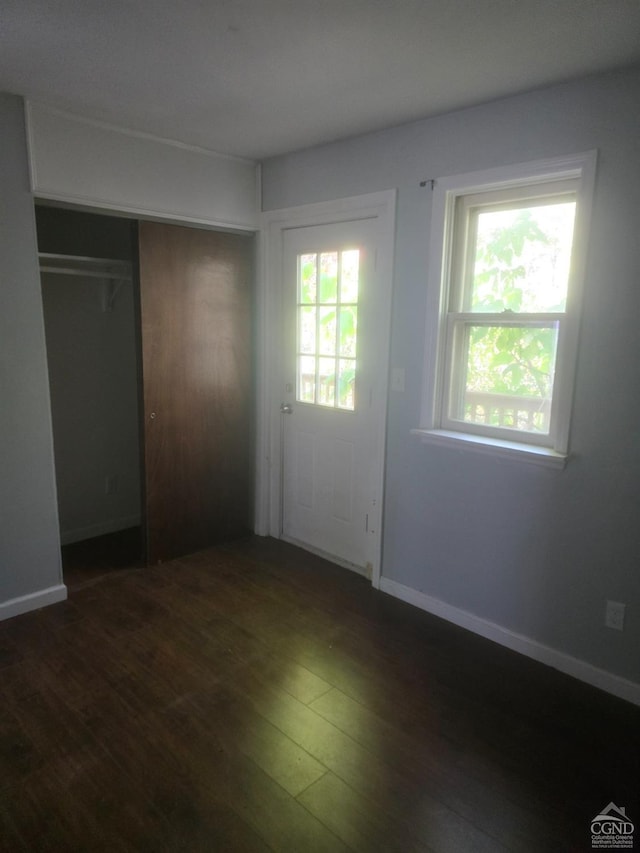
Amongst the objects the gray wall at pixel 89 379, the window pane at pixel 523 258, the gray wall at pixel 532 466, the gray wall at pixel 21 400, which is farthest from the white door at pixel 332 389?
the gray wall at pixel 21 400

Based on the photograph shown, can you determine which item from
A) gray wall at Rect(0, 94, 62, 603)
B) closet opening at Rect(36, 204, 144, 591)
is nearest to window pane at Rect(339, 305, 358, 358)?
closet opening at Rect(36, 204, 144, 591)

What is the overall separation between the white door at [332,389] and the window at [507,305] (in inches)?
15.9

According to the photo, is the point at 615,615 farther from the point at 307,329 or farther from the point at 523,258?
the point at 307,329

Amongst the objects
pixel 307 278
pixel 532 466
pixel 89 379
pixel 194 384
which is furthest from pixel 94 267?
pixel 532 466

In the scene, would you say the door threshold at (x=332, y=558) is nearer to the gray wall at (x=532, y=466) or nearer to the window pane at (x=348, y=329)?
the gray wall at (x=532, y=466)

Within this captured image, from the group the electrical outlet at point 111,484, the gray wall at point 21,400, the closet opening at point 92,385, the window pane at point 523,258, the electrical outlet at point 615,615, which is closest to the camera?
the electrical outlet at point 615,615

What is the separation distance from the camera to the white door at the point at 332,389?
2992 millimetres

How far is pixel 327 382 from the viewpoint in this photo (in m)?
3.25

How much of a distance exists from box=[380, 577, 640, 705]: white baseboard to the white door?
36 cm

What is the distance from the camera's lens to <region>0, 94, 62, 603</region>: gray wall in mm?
2428

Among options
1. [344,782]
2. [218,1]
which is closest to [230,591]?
[344,782]

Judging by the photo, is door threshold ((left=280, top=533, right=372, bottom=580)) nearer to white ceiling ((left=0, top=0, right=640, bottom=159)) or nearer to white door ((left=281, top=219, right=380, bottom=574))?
white door ((left=281, top=219, right=380, bottom=574))

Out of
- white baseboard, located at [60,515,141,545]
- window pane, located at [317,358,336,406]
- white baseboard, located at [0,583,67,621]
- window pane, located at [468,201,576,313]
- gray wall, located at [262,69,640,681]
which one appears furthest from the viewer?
white baseboard, located at [60,515,141,545]

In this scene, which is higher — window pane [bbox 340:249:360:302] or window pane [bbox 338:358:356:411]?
window pane [bbox 340:249:360:302]
